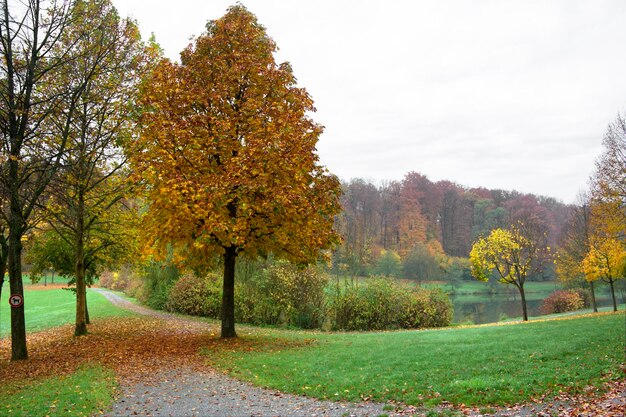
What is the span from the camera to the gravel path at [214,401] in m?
7.33

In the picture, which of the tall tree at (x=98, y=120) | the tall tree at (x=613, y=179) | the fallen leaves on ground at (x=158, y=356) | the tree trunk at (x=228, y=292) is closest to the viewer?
the fallen leaves on ground at (x=158, y=356)

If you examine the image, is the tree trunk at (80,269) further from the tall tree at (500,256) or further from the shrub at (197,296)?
the tall tree at (500,256)

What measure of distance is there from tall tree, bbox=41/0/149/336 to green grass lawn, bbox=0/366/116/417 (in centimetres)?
530

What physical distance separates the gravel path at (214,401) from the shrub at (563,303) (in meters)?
33.2

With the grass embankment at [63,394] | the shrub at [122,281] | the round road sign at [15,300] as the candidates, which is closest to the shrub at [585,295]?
the shrub at [122,281]

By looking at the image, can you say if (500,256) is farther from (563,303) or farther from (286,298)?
(563,303)

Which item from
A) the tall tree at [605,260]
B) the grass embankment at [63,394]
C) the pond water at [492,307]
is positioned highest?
the tall tree at [605,260]

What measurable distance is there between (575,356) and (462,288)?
2144 inches

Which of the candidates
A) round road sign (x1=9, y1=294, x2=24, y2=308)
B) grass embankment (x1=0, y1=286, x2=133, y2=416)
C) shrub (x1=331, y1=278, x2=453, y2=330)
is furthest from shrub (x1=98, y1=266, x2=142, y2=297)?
grass embankment (x1=0, y1=286, x2=133, y2=416)

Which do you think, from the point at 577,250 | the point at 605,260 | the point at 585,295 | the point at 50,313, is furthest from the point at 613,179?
the point at 50,313

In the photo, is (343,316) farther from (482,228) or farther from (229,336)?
(482,228)

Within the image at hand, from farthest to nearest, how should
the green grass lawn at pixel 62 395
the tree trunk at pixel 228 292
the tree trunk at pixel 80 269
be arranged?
the tree trunk at pixel 80 269, the tree trunk at pixel 228 292, the green grass lawn at pixel 62 395

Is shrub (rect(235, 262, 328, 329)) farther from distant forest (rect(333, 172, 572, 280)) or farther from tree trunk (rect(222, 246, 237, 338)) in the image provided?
distant forest (rect(333, 172, 572, 280))

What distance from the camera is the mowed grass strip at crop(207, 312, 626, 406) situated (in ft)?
25.4
